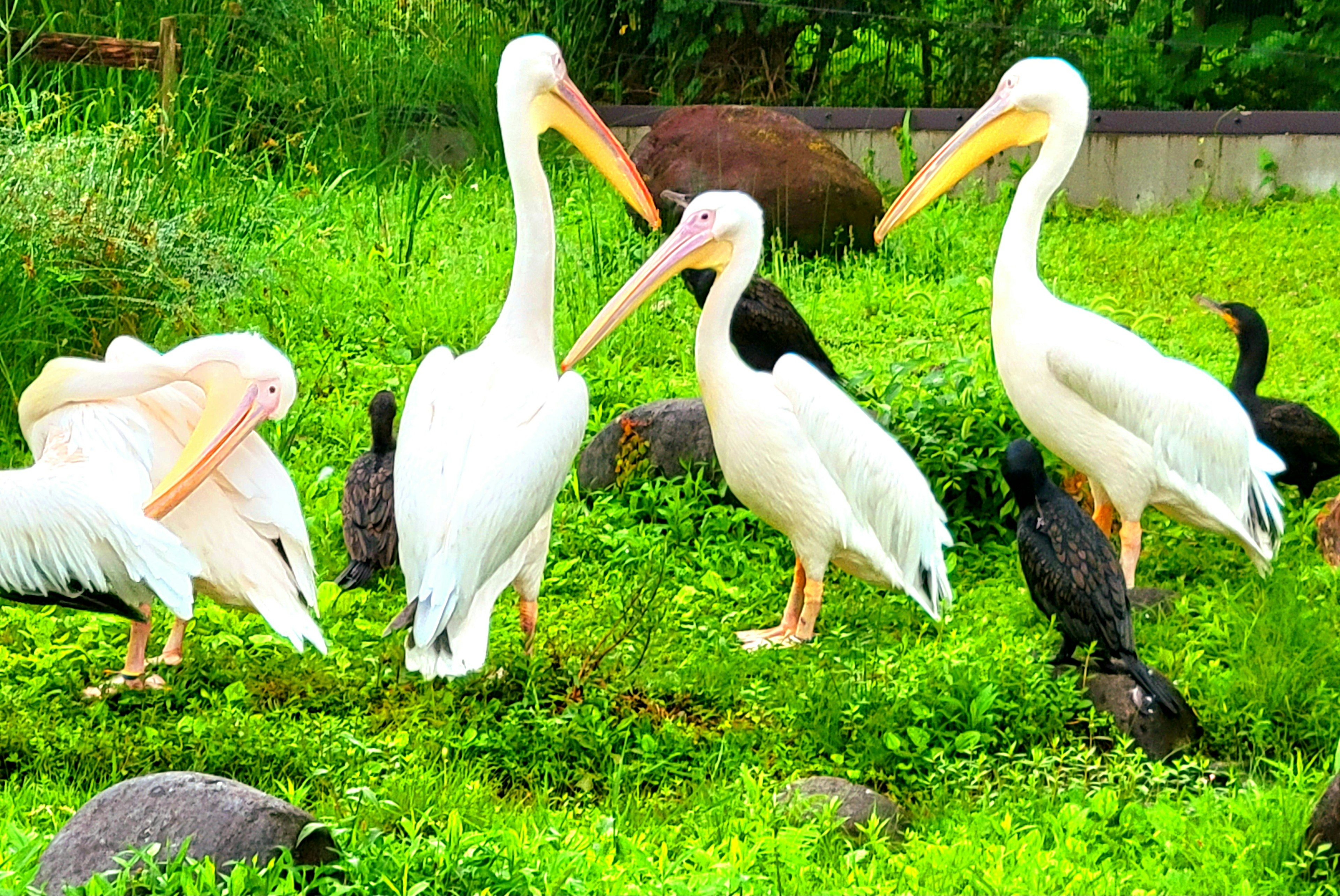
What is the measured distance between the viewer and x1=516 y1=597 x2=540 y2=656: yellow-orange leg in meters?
4.55

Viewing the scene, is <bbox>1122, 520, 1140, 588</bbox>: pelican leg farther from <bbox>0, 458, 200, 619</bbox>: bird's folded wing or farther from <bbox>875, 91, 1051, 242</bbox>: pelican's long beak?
<bbox>0, 458, 200, 619</bbox>: bird's folded wing

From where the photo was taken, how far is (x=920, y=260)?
28.2 ft

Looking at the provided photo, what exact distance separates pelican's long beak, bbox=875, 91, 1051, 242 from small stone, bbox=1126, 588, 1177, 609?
150cm

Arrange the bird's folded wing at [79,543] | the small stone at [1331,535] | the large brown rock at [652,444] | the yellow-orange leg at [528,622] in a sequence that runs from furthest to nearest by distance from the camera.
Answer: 1. the large brown rock at [652,444]
2. the small stone at [1331,535]
3. the yellow-orange leg at [528,622]
4. the bird's folded wing at [79,543]

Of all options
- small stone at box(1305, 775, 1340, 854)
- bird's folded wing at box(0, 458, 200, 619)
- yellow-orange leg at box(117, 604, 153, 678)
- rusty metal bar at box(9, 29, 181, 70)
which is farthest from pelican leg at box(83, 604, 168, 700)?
rusty metal bar at box(9, 29, 181, 70)

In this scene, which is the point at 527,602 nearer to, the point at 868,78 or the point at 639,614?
the point at 639,614

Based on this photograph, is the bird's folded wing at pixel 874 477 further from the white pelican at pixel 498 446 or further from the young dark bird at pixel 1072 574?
the white pelican at pixel 498 446

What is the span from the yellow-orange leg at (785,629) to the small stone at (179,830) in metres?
2.02

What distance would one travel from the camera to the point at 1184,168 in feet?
32.6

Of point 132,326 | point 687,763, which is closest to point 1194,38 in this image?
point 132,326

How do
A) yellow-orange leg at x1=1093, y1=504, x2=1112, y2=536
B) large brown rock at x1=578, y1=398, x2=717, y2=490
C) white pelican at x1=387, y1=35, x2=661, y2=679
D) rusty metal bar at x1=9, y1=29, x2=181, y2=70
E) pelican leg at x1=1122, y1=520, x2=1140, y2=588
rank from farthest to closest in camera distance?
rusty metal bar at x1=9, y1=29, x2=181, y2=70 < large brown rock at x1=578, y1=398, x2=717, y2=490 < yellow-orange leg at x1=1093, y1=504, x2=1112, y2=536 < pelican leg at x1=1122, y1=520, x2=1140, y2=588 < white pelican at x1=387, y1=35, x2=661, y2=679

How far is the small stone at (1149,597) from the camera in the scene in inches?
196

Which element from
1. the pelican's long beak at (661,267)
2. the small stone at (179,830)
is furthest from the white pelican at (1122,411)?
the small stone at (179,830)

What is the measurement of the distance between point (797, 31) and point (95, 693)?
309 inches
